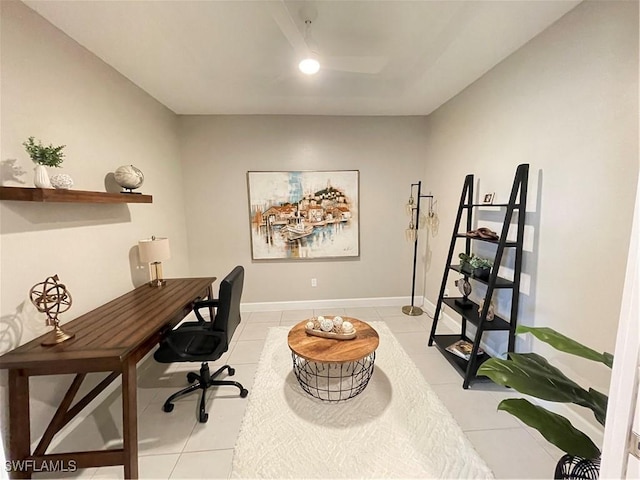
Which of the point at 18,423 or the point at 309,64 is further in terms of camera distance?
the point at 309,64

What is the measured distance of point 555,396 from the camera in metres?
0.96

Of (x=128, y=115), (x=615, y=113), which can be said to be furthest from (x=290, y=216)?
(x=615, y=113)

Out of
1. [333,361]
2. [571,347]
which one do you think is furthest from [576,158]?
[333,361]

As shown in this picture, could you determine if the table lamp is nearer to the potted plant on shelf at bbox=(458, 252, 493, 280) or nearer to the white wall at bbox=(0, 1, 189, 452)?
the white wall at bbox=(0, 1, 189, 452)

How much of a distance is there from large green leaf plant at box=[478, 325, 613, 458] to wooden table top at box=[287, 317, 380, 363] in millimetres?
900

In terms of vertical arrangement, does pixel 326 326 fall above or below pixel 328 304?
above

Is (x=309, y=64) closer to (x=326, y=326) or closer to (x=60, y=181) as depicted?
(x=60, y=181)

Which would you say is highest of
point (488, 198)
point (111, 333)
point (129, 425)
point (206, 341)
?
point (488, 198)

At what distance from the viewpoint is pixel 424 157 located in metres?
3.68

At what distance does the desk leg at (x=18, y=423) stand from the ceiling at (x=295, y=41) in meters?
2.07

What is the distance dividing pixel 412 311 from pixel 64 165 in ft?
12.2

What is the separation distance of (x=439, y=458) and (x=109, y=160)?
3138mm

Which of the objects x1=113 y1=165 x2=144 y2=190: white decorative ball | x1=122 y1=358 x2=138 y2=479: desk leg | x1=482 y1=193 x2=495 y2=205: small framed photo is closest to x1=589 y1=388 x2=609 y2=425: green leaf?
x1=482 y1=193 x2=495 y2=205: small framed photo

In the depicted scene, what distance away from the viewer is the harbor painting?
3.55 meters
